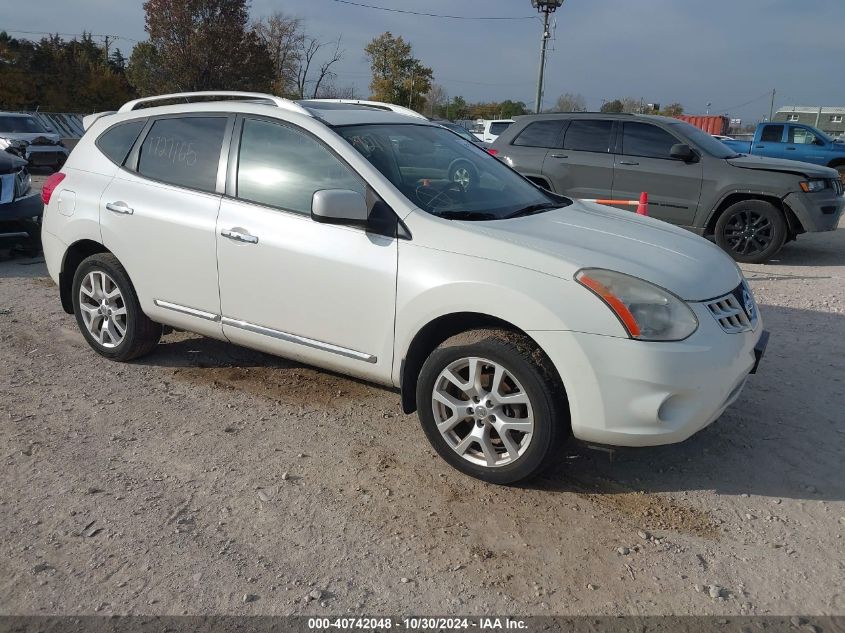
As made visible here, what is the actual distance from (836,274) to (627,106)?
60.3 m

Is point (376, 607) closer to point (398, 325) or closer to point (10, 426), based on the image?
point (398, 325)

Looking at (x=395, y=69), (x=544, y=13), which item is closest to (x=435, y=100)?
(x=395, y=69)

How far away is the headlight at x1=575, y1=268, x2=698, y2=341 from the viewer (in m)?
3.03

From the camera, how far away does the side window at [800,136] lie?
18.5m

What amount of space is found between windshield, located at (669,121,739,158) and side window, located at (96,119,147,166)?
7.16 m

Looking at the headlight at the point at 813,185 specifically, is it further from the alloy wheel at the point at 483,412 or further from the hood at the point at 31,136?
the hood at the point at 31,136

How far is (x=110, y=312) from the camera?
4.84m

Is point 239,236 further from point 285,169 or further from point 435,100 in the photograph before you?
point 435,100

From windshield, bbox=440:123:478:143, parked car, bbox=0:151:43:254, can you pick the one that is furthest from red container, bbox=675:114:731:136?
parked car, bbox=0:151:43:254

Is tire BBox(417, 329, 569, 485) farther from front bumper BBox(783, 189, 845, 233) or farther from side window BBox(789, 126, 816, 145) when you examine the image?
side window BBox(789, 126, 816, 145)

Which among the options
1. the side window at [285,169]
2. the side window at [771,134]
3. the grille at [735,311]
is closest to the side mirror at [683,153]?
the grille at [735,311]

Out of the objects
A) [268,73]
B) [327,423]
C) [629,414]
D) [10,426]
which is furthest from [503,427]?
[268,73]

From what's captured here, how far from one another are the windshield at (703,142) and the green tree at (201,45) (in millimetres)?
29096

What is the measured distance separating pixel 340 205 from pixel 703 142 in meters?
7.45
